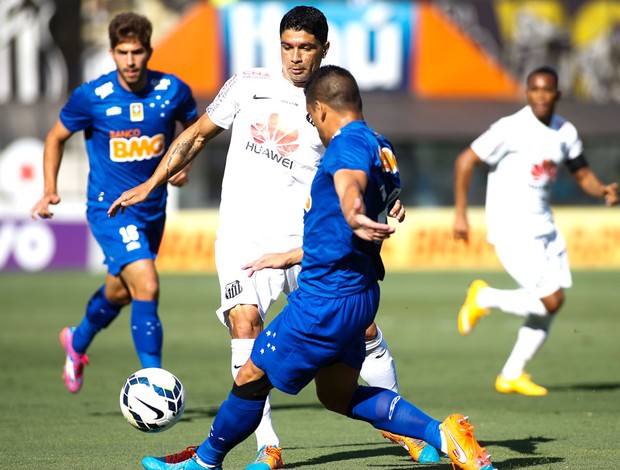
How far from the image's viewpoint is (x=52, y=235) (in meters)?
22.0

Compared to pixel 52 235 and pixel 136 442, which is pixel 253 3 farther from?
pixel 136 442

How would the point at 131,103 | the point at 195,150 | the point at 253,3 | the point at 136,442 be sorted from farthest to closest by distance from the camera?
the point at 253,3, the point at 131,103, the point at 136,442, the point at 195,150

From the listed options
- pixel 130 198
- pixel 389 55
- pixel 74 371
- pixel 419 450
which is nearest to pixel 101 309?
pixel 74 371

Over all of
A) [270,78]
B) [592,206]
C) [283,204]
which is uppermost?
[270,78]

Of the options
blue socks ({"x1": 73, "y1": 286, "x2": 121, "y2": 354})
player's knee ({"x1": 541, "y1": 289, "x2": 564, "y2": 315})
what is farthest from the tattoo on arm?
player's knee ({"x1": 541, "y1": 289, "x2": 564, "y2": 315})

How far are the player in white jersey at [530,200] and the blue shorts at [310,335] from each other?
410 cm

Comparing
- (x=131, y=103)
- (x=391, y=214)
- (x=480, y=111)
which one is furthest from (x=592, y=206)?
(x=391, y=214)

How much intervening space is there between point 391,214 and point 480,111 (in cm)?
2551

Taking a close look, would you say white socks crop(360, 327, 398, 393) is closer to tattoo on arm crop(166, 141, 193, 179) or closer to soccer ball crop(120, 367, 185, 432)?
soccer ball crop(120, 367, 185, 432)

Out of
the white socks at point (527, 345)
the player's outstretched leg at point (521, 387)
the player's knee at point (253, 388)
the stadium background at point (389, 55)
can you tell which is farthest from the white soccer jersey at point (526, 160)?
the stadium background at point (389, 55)

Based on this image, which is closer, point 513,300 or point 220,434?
point 220,434

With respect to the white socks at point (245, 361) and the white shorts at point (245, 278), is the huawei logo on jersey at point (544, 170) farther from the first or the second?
the white socks at point (245, 361)

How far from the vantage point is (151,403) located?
245 inches

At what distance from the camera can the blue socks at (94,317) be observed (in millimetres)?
8820
